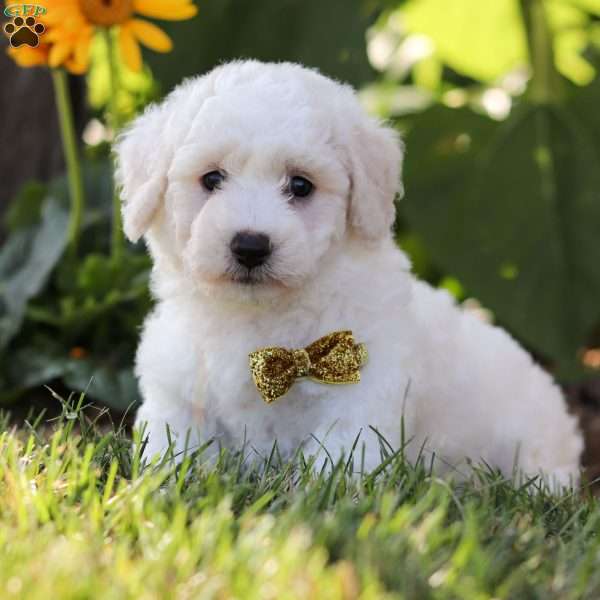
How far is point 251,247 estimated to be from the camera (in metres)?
3.45

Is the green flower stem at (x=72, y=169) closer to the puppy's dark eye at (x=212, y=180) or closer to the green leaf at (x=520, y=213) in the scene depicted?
the green leaf at (x=520, y=213)

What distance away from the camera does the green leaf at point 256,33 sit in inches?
212

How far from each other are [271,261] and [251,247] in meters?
0.08

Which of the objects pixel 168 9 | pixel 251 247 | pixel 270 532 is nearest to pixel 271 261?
pixel 251 247

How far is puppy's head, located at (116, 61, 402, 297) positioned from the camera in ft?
11.5

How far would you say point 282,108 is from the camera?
358 centimetres

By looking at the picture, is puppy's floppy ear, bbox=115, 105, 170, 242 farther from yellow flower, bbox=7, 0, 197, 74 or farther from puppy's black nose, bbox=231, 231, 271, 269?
yellow flower, bbox=7, 0, 197, 74

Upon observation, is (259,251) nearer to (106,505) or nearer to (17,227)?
(106,505)

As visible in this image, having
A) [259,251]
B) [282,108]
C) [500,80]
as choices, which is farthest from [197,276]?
[500,80]

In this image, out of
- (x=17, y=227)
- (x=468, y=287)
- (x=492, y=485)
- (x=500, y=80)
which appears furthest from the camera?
(x=500, y=80)

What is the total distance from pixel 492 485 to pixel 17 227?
3.58m

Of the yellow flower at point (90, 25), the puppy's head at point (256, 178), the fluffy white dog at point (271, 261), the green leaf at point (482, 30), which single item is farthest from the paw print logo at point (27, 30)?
the green leaf at point (482, 30)

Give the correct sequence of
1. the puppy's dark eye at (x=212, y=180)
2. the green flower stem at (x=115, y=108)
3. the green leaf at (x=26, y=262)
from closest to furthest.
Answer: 1. the puppy's dark eye at (x=212, y=180)
2. the green flower stem at (x=115, y=108)
3. the green leaf at (x=26, y=262)

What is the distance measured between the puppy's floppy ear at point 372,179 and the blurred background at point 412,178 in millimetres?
1323
